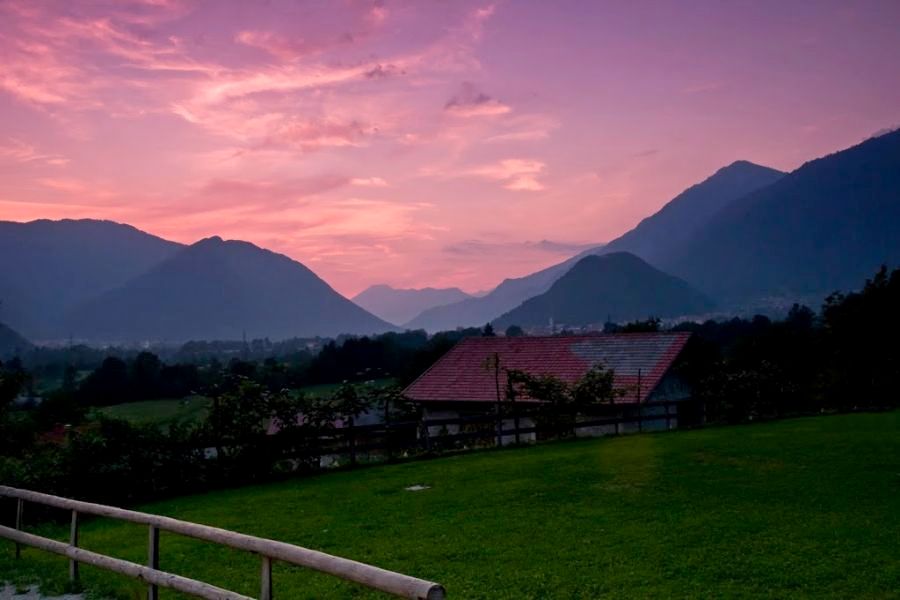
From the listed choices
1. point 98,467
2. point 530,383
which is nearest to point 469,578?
point 98,467

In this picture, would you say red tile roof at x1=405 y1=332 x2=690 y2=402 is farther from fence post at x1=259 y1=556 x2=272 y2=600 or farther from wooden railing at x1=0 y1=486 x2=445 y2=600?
fence post at x1=259 y1=556 x2=272 y2=600

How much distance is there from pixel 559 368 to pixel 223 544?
3156cm

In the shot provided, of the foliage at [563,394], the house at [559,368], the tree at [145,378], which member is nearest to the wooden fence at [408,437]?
the foliage at [563,394]

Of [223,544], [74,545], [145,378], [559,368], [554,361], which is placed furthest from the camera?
[145,378]

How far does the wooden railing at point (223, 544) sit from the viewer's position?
16.7 ft

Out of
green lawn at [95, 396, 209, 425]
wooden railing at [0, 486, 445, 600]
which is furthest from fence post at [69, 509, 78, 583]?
green lawn at [95, 396, 209, 425]

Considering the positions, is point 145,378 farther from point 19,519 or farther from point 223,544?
point 223,544

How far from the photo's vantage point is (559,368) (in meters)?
37.5

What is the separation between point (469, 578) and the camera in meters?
8.87

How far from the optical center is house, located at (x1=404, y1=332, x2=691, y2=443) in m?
34.3

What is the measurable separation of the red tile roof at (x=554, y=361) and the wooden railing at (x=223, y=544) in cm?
2582

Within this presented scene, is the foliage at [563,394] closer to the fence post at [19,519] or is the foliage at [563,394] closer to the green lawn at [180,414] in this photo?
the green lawn at [180,414]

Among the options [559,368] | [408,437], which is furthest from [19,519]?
[559,368]

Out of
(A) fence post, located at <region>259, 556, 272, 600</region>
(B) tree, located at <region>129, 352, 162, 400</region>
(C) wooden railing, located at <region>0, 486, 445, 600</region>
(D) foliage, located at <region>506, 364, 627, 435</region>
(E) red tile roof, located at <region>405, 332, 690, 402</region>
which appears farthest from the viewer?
(B) tree, located at <region>129, 352, 162, 400</region>
